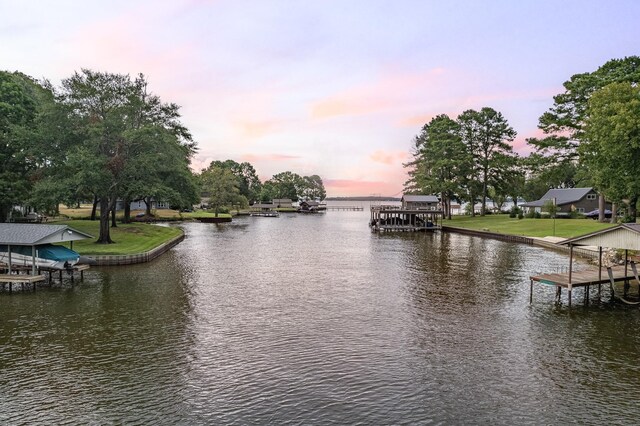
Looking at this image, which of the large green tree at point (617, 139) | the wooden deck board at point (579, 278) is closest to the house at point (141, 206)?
the large green tree at point (617, 139)

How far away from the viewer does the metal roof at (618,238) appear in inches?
892

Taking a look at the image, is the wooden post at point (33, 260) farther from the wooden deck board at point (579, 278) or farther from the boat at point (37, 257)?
the wooden deck board at point (579, 278)

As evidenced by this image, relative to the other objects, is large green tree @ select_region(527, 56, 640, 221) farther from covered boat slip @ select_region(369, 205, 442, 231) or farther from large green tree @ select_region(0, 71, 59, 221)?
large green tree @ select_region(0, 71, 59, 221)

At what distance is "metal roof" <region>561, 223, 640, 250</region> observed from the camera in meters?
22.7

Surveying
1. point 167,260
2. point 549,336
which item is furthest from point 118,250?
point 549,336

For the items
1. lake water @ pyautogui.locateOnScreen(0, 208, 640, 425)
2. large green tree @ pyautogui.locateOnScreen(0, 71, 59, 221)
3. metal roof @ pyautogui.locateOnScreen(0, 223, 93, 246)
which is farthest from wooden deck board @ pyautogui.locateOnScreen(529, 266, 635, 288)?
large green tree @ pyautogui.locateOnScreen(0, 71, 59, 221)

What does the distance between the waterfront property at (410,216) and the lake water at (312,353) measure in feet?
172

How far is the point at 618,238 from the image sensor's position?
23406 millimetres

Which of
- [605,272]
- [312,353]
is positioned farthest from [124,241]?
[605,272]

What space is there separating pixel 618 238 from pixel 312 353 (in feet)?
59.2

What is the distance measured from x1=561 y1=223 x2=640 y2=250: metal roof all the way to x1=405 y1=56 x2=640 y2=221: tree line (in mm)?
27823

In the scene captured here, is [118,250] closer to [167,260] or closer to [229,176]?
[167,260]

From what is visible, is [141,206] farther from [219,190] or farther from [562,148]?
[562,148]

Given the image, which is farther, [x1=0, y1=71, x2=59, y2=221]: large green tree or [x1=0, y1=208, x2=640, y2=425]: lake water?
[x1=0, y1=71, x2=59, y2=221]: large green tree
